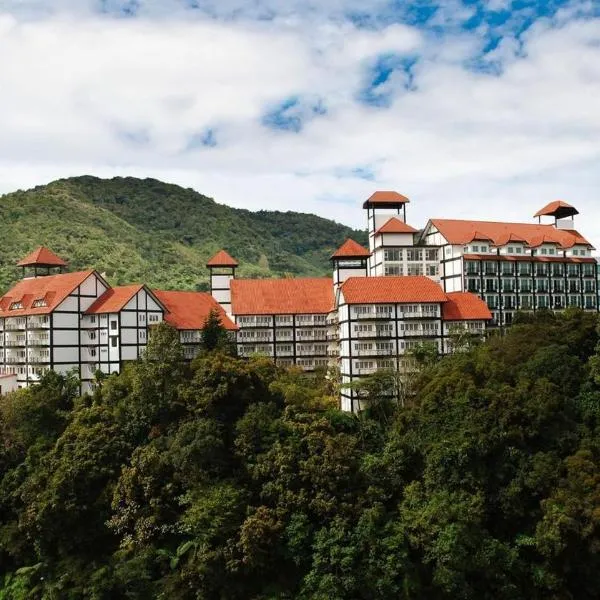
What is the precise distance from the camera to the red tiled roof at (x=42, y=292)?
145 ft

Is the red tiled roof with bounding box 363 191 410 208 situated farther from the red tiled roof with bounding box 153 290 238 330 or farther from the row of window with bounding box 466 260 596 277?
the red tiled roof with bounding box 153 290 238 330

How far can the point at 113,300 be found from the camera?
43875 millimetres

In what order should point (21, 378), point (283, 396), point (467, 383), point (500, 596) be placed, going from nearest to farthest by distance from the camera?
point (500, 596), point (467, 383), point (283, 396), point (21, 378)

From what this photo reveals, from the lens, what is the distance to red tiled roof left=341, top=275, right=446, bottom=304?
4241 cm

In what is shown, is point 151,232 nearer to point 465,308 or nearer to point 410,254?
point 410,254

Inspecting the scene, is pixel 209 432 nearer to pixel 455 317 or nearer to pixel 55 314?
pixel 55 314

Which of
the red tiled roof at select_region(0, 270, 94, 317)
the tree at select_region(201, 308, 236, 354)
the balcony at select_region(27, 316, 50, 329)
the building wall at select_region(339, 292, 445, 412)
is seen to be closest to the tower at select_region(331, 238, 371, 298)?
the building wall at select_region(339, 292, 445, 412)

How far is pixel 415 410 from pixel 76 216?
67168 millimetres

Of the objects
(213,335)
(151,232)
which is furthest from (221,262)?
(151,232)

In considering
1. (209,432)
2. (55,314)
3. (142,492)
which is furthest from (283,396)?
(55,314)

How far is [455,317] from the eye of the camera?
44.3 meters

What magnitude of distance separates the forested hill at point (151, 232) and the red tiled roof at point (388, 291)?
35.7m

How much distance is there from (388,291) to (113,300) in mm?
16805

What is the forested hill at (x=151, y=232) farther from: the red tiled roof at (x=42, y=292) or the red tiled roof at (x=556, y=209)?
the red tiled roof at (x=556, y=209)
